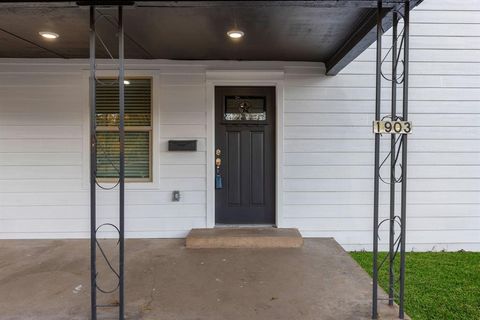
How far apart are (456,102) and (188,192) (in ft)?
12.5

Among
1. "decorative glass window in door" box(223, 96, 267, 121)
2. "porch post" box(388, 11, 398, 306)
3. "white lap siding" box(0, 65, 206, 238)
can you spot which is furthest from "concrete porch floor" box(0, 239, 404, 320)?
"decorative glass window in door" box(223, 96, 267, 121)

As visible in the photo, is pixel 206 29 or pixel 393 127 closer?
pixel 393 127

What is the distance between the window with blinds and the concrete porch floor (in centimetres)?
104

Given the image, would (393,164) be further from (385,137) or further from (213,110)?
(213,110)

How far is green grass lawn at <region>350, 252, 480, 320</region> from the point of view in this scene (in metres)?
3.12

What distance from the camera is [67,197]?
4.84 meters

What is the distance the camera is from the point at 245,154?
4996 millimetres

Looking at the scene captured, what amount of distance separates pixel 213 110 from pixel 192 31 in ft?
4.41

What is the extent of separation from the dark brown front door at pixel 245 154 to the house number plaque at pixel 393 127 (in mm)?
2402

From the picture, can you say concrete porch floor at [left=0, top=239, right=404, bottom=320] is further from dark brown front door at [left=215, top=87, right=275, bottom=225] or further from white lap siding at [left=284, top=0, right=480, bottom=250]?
dark brown front door at [left=215, top=87, right=275, bottom=225]

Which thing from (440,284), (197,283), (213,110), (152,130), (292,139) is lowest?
(440,284)

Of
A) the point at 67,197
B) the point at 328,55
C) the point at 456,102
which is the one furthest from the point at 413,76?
the point at 67,197

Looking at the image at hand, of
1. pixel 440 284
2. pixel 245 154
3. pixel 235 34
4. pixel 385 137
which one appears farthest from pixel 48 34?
pixel 440 284

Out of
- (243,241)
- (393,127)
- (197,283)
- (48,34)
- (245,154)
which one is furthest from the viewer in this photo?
(245,154)
